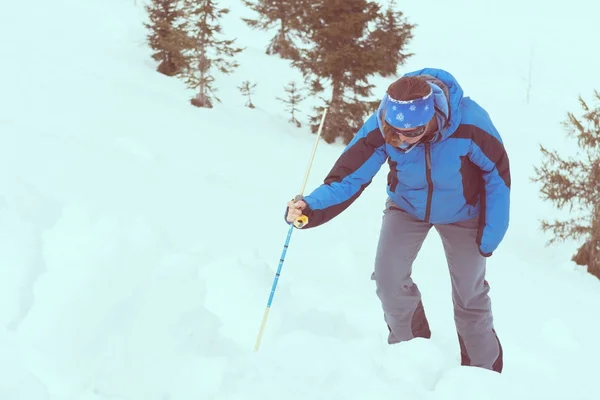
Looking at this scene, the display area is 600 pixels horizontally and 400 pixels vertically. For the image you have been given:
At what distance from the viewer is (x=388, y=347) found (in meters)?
3.57

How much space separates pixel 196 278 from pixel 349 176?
1.66 meters

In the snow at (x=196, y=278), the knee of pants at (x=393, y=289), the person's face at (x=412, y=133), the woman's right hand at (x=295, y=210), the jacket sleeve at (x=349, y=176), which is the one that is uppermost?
the person's face at (x=412, y=133)

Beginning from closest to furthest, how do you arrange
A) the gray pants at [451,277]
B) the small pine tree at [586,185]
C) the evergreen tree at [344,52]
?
the gray pants at [451,277] < the small pine tree at [586,185] < the evergreen tree at [344,52]

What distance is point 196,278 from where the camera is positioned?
4266 millimetres

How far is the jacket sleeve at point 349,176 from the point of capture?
3305 millimetres

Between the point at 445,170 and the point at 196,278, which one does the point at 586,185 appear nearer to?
the point at 445,170

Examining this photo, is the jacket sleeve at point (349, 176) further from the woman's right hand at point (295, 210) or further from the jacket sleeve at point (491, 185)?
the jacket sleeve at point (491, 185)

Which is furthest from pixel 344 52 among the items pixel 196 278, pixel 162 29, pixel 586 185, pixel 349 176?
pixel 349 176

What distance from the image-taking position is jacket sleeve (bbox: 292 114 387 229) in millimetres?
3305

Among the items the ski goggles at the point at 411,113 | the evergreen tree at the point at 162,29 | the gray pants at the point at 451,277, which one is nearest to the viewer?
the ski goggles at the point at 411,113

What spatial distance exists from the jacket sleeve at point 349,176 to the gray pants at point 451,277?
20.3 inches

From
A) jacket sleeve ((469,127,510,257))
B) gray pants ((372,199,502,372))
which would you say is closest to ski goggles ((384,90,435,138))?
jacket sleeve ((469,127,510,257))

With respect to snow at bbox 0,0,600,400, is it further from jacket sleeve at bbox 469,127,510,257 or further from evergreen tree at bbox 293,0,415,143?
evergreen tree at bbox 293,0,415,143

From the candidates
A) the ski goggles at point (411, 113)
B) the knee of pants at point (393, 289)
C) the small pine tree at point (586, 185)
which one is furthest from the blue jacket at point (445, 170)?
the small pine tree at point (586, 185)
